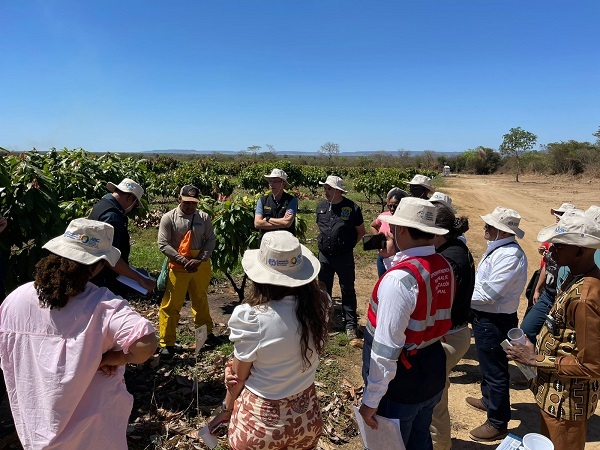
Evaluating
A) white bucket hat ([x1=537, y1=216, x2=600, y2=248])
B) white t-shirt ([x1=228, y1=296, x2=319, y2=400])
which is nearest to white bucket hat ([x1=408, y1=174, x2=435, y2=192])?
white bucket hat ([x1=537, y1=216, x2=600, y2=248])

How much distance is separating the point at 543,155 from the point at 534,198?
91.4 feet

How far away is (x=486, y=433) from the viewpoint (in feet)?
12.9

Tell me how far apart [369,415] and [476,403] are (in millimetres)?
2790

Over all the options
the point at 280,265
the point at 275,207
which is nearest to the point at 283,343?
the point at 280,265

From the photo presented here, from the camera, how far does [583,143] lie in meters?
44.1

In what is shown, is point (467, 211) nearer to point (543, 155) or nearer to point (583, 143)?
point (583, 143)

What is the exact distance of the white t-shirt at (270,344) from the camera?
7.17 feet

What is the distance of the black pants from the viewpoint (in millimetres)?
5957

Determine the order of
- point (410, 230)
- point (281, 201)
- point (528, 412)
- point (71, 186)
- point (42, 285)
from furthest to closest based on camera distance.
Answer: point (71, 186) < point (281, 201) < point (528, 412) < point (410, 230) < point (42, 285)

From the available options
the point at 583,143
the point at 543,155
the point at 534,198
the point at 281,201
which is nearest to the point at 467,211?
the point at 534,198

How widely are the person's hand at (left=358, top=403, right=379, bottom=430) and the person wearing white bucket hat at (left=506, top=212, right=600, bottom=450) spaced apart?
1.00 metres

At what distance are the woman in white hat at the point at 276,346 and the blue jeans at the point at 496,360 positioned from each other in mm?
2300

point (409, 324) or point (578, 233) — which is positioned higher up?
point (578, 233)

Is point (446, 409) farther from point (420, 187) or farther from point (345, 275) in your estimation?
point (420, 187)
